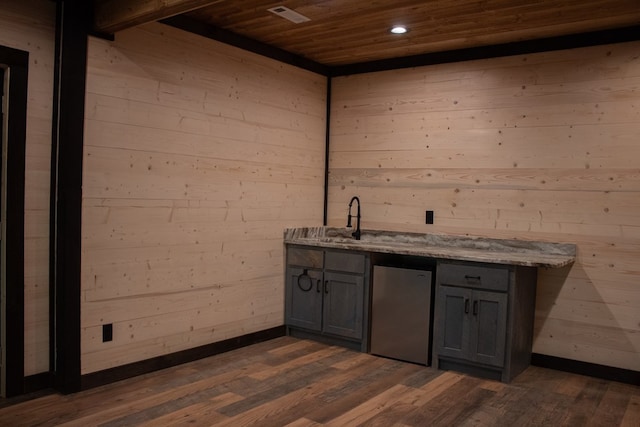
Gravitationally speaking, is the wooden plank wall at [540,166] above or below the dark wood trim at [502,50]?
below

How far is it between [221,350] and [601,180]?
3128 millimetres

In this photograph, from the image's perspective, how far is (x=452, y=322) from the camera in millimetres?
3959

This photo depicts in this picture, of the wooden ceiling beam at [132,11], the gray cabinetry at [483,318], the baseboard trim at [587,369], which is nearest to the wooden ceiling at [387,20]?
the wooden ceiling beam at [132,11]

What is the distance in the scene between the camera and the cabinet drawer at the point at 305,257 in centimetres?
461

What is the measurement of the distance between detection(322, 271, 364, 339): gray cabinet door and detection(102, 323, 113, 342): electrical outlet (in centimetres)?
176

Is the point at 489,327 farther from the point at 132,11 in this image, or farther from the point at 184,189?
the point at 132,11

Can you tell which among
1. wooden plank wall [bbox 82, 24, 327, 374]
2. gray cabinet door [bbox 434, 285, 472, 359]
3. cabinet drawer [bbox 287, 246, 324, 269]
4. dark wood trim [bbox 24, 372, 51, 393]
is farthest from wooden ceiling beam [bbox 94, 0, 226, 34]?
gray cabinet door [bbox 434, 285, 472, 359]

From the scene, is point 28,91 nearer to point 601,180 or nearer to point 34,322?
point 34,322

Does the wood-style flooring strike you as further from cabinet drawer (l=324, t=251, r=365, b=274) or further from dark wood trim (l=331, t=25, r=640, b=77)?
dark wood trim (l=331, t=25, r=640, b=77)

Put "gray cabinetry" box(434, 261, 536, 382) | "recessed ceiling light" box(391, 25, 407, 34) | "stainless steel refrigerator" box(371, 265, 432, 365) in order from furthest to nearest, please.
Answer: "stainless steel refrigerator" box(371, 265, 432, 365) → "recessed ceiling light" box(391, 25, 407, 34) → "gray cabinetry" box(434, 261, 536, 382)

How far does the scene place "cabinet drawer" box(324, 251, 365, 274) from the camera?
4383 millimetres

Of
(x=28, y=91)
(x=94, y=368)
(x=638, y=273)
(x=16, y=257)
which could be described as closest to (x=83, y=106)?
(x=28, y=91)

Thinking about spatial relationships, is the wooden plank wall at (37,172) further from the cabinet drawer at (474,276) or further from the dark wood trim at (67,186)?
the cabinet drawer at (474,276)

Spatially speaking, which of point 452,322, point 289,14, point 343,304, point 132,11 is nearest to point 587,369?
point 452,322
